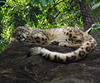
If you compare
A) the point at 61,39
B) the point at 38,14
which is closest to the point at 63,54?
the point at 61,39

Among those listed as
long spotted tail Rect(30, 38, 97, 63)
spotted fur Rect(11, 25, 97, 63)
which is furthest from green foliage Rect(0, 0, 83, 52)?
long spotted tail Rect(30, 38, 97, 63)

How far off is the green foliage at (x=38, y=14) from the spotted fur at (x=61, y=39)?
2016 millimetres

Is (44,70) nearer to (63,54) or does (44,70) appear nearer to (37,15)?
(63,54)

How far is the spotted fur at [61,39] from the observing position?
3.05m

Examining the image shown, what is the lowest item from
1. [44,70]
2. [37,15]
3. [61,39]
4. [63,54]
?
[44,70]

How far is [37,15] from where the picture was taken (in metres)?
7.59

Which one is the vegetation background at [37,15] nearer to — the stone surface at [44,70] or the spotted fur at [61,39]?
the spotted fur at [61,39]

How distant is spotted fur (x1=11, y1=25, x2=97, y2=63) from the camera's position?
10.0 ft

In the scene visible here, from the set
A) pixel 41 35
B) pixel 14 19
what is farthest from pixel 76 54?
pixel 14 19

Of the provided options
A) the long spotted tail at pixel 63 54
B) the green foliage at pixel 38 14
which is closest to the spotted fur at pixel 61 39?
the long spotted tail at pixel 63 54

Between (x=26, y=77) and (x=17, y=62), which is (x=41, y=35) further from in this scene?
(x=26, y=77)

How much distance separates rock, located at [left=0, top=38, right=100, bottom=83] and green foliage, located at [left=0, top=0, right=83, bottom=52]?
3744 millimetres

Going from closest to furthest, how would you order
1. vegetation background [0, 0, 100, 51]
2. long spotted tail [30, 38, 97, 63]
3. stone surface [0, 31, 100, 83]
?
stone surface [0, 31, 100, 83] < long spotted tail [30, 38, 97, 63] < vegetation background [0, 0, 100, 51]

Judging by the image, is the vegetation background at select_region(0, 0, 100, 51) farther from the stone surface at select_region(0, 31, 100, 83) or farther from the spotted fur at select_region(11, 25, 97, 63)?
the stone surface at select_region(0, 31, 100, 83)
